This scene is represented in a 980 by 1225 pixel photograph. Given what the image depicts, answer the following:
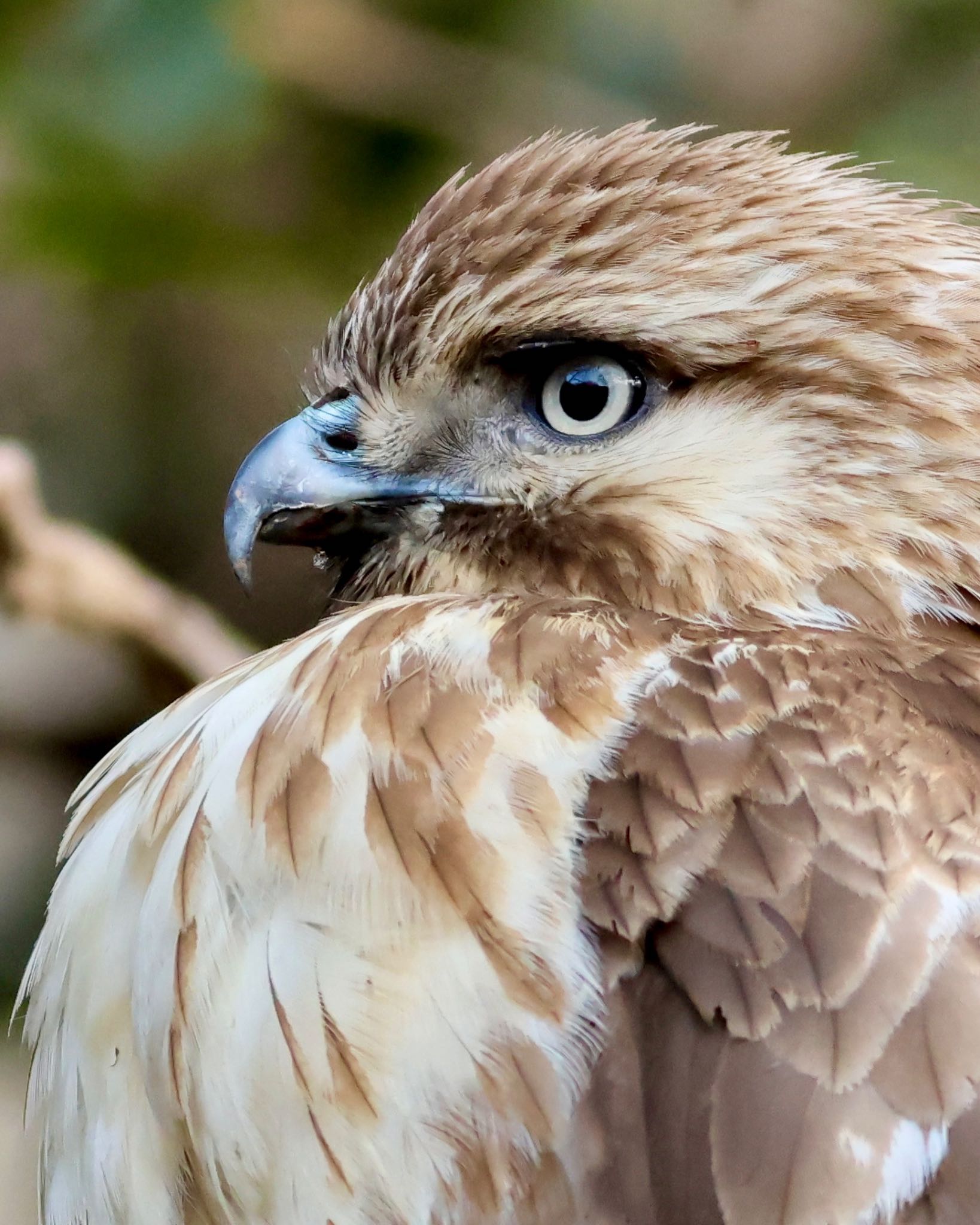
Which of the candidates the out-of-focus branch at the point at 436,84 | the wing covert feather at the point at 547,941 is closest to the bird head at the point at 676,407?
the wing covert feather at the point at 547,941

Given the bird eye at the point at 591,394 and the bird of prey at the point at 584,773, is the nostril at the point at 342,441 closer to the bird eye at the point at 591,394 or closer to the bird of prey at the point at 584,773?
the bird of prey at the point at 584,773

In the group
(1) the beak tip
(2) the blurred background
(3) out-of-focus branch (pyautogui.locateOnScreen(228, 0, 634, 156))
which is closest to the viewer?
(1) the beak tip

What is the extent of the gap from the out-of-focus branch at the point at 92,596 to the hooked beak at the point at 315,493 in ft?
2.86

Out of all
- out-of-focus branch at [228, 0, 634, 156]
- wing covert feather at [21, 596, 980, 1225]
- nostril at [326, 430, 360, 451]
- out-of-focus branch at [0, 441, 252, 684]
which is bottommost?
out-of-focus branch at [0, 441, 252, 684]

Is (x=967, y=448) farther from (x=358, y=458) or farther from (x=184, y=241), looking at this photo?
(x=184, y=241)

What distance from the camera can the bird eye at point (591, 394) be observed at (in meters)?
1.97

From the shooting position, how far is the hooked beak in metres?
2.05

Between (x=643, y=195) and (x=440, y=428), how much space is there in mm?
365

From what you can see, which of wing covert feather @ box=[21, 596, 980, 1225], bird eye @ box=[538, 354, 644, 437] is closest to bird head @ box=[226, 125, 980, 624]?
bird eye @ box=[538, 354, 644, 437]

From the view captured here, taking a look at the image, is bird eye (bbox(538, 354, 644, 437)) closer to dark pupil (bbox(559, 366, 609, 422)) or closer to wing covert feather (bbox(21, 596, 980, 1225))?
dark pupil (bbox(559, 366, 609, 422))

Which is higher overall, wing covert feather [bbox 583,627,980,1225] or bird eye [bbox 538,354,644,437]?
bird eye [bbox 538,354,644,437]

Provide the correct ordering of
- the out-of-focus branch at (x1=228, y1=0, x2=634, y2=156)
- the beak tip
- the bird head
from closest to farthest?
the bird head → the beak tip → the out-of-focus branch at (x1=228, y1=0, x2=634, y2=156)

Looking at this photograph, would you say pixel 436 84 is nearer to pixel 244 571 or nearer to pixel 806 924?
pixel 244 571

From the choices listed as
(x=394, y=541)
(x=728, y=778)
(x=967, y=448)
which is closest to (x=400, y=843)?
(x=728, y=778)
